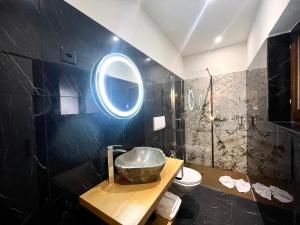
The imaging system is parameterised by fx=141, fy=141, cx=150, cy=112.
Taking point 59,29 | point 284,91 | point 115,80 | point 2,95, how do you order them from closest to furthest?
point 2,95 → point 59,29 → point 115,80 → point 284,91

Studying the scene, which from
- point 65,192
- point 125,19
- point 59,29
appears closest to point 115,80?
point 59,29

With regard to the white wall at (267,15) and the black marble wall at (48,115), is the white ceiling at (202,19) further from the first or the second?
the black marble wall at (48,115)

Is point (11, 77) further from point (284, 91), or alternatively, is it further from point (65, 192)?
point (284, 91)

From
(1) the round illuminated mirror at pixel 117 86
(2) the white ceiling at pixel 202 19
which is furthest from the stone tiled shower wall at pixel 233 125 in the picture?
(1) the round illuminated mirror at pixel 117 86

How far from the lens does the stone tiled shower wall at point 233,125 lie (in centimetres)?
215

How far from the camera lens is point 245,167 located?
2.80 m

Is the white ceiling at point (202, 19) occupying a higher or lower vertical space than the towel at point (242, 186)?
higher

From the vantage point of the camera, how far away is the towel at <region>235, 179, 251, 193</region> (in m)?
2.32

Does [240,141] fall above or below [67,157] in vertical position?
below

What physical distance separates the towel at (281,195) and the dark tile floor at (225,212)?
0.39 feet

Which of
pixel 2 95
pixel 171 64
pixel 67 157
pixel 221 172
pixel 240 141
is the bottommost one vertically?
pixel 221 172

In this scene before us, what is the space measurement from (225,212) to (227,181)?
2.66 ft

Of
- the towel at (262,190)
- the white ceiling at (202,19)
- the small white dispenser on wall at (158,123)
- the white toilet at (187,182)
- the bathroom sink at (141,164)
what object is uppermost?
the white ceiling at (202,19)

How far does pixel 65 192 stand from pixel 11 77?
74cm
